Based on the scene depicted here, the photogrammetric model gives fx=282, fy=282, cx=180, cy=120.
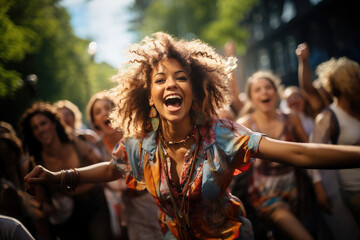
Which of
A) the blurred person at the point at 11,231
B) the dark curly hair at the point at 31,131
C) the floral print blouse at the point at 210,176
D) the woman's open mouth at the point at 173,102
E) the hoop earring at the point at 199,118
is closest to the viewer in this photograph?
the blurred person at the point at 11,231

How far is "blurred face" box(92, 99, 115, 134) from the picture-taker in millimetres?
4214

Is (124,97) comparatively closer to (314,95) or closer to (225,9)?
(314,95)

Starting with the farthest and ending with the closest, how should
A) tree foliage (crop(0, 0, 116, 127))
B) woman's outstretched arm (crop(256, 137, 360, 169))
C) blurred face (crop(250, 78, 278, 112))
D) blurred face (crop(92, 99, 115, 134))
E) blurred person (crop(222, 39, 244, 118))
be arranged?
1. blurred person (crop(222, 39, 244, 118))
2. blurred face (crop(92, 99, 115, 134))
3. blurred face (crop(250, 78, 278, 112))
4. tree foliage (crop(0, 0, 116, 127))
5. woman's outstretched arm (crop(256, 137, 360, 169))

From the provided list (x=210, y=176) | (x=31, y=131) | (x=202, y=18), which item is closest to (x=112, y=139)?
(x=31, y=131)

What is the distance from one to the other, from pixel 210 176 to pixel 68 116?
13.7 ft

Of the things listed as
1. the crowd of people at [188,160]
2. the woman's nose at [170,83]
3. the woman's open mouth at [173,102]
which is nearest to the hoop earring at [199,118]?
the crowd of people at [188,160]

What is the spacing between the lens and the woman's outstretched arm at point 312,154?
5.44 ft

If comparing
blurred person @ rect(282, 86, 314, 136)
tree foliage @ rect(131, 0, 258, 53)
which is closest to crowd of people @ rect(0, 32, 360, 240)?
blurred person @ rect(282, 86, 314, 136)

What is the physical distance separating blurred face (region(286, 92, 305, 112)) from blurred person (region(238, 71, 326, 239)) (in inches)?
62.4

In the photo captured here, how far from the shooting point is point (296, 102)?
5375mm

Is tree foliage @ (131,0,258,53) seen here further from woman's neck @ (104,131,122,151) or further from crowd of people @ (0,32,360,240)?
crowd of people @ (0,32,360,240)

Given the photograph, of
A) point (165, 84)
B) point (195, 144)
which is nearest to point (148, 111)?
point (165, 84)

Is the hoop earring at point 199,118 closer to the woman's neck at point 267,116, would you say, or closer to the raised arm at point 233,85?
the woman's neck at point 267,116

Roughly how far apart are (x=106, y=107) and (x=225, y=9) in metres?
11.1
